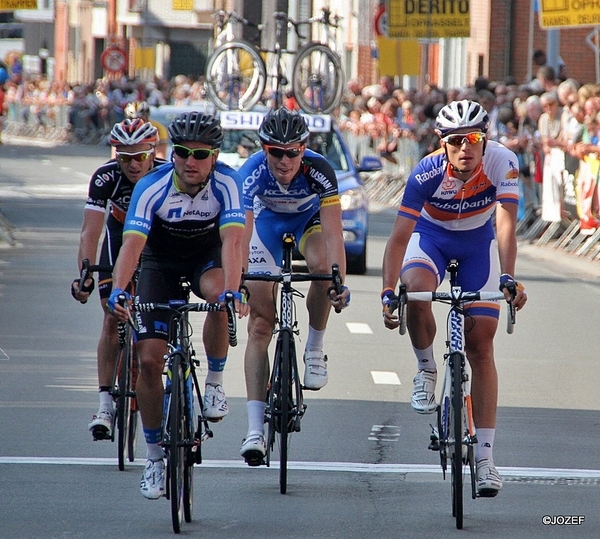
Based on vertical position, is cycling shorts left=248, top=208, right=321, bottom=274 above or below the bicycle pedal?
above

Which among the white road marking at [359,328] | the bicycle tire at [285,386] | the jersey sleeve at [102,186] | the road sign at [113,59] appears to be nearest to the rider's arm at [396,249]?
the bicycle tire at [285,386]

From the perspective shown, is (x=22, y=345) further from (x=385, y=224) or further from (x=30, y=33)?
(x=30, y=33)

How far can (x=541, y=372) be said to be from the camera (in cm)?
1213

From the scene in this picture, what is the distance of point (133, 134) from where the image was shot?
8.66 metres

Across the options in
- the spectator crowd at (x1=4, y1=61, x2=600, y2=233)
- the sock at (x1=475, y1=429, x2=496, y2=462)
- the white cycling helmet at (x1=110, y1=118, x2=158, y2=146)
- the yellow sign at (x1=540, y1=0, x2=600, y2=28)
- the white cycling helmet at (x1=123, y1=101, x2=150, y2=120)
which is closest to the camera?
the sock at (x1=475, y1=429, x2=496, y2=462)

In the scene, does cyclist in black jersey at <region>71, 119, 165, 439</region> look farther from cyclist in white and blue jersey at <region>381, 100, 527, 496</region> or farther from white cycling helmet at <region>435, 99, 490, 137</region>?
white cycling helmet at <region>435, 99, 490, 137</region>

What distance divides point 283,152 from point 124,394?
1.59 m

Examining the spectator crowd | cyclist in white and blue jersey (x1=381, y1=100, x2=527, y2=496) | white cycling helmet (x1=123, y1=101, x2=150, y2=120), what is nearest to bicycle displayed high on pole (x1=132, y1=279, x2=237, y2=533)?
cyclist in white and blue jersey (x1=381, y1=100, x2=527, y2=496)

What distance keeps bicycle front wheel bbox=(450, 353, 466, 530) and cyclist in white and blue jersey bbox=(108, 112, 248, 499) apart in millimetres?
1035

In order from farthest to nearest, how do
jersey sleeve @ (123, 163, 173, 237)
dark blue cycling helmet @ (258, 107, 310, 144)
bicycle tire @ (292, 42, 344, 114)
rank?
bicycle tire @ (292, 42, 344, 114)
dark blue cycling helmet @ (258, 107, 310, 144)
jersey sleeve @ (123, 163, 173, 237)

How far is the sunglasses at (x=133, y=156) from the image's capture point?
340 inches

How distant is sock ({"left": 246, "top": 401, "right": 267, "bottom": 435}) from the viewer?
26.8 ft

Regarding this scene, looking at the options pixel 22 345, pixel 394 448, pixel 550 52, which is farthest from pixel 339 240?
pixel 550 52

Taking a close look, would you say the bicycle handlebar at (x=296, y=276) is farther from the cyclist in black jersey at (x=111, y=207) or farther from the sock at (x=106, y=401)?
the sock at (x=106, y=401)
